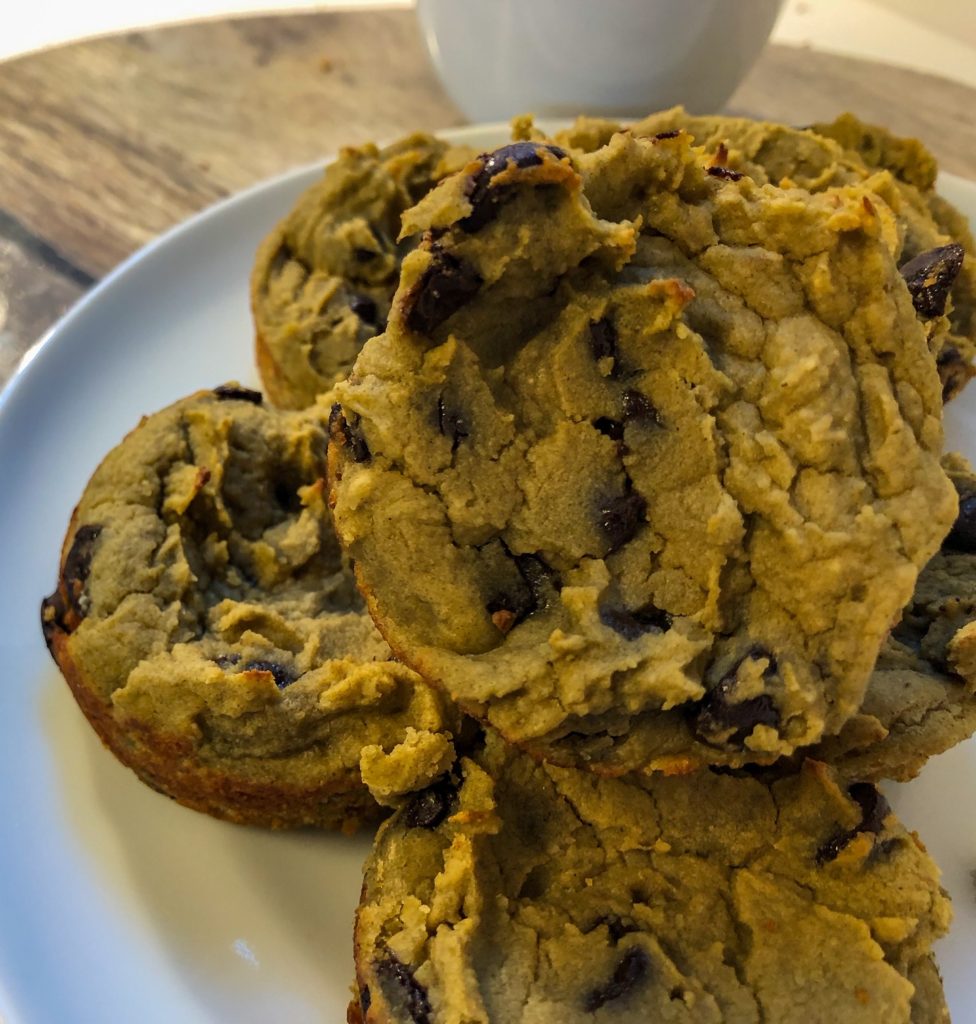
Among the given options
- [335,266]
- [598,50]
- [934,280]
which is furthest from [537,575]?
[598,50]

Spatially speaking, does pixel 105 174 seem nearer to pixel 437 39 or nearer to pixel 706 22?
pixel 437 39

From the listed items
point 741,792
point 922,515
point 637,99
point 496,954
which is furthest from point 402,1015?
point 637,99

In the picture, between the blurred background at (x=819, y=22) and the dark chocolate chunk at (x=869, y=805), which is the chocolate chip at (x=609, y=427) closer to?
the dark chocolate chunk at (x=869, y=805)

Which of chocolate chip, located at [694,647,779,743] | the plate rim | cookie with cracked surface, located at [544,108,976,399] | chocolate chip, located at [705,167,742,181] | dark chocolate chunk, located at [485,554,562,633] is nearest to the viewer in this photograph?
chocolate chip, located at [694,647,779,743]

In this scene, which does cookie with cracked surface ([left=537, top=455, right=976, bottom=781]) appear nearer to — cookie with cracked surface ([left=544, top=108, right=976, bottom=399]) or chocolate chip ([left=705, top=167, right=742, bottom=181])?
cookie with cracked surface ([left=544, top=108, right=976, bottom=399])

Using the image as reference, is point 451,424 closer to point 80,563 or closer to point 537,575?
point 537,575

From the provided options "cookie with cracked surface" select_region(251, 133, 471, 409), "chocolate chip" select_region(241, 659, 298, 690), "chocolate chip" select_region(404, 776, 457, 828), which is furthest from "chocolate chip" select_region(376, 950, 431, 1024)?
"cookie with cracked surface" select_region(251, 133, 471, 409)
